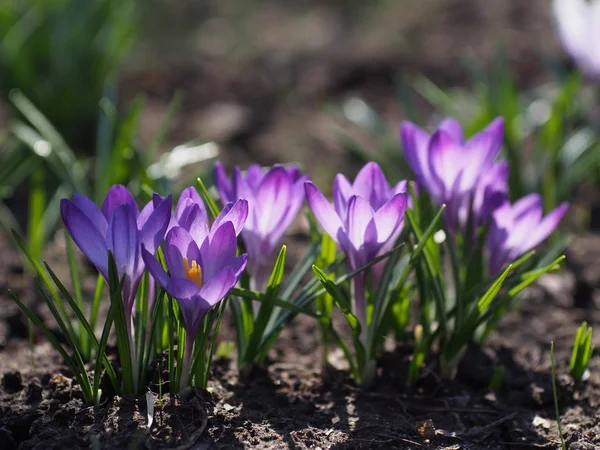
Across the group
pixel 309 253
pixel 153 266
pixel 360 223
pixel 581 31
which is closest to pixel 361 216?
pixel 360 223

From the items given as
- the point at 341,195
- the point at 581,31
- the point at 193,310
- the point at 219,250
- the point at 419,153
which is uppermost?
the point at 581,31

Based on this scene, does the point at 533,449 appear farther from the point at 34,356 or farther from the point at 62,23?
the point at 62,23

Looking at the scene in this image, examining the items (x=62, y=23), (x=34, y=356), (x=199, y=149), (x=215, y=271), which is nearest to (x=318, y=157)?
(x=199, y=149)

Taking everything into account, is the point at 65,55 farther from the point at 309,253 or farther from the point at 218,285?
the point at 218,285

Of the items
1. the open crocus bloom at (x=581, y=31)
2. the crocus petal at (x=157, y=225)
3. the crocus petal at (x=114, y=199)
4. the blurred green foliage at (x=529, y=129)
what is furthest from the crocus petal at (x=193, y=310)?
the open crocus bloom at (x=581, y=31)

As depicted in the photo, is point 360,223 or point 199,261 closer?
point 199,261

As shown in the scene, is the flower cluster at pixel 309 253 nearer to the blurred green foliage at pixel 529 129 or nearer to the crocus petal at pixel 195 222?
the crocus petal at pixel 195 222
